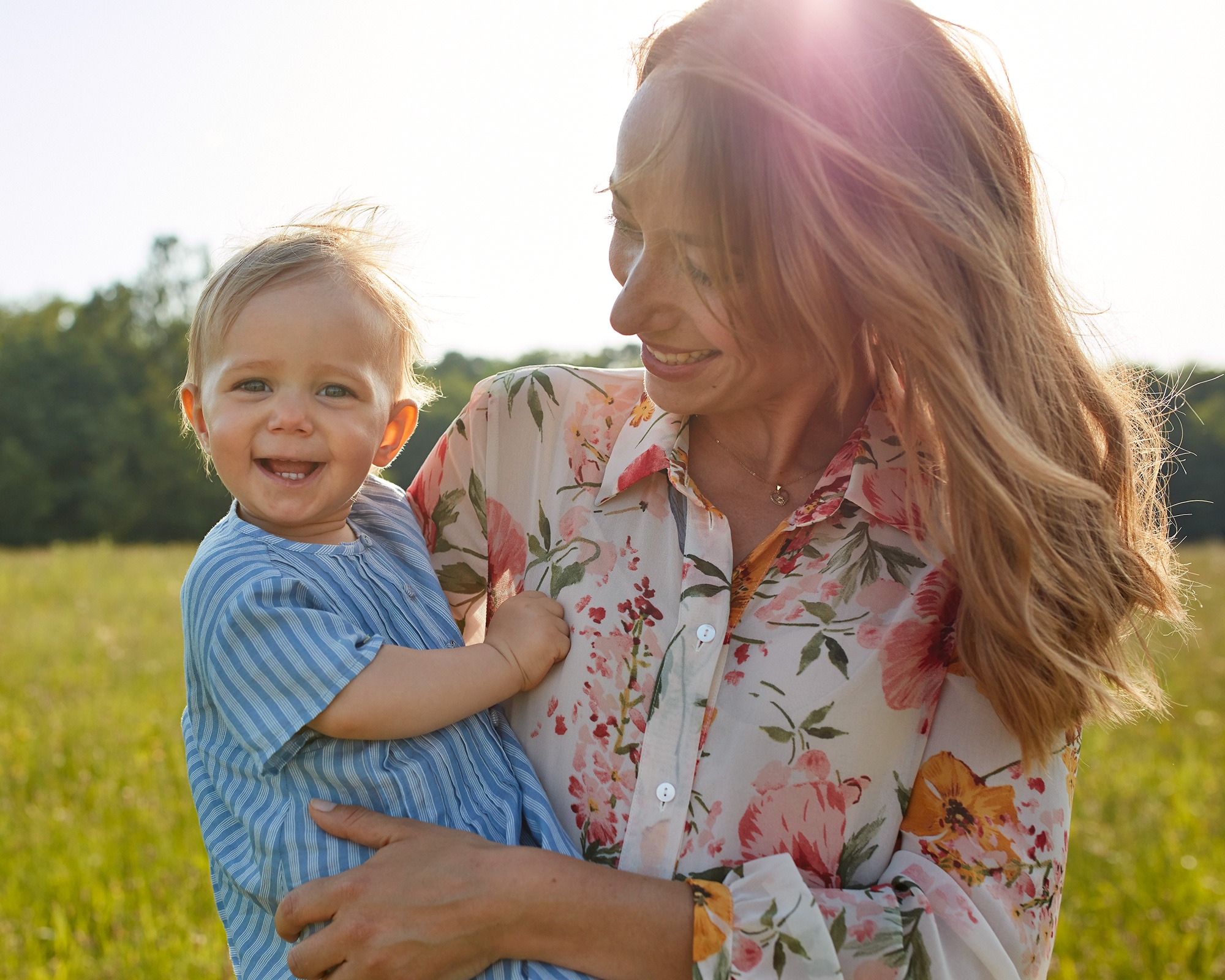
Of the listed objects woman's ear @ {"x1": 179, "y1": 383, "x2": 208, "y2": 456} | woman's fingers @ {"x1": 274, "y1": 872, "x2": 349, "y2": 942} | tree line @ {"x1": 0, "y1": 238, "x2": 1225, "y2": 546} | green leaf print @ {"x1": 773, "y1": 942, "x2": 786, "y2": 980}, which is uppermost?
woman's ear @ {"x1": 179, "y1": 383, "x2": 208, "y2": 456}

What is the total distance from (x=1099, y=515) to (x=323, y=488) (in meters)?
1.34

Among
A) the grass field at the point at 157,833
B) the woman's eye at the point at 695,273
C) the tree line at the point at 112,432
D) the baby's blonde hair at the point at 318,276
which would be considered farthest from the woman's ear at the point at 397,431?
the tree line at the point at 112,432

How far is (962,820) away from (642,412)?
0.90m

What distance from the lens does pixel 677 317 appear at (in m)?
1.63

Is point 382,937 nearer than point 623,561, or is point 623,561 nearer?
point 382,937

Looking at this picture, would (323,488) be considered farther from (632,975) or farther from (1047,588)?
(1047,588)

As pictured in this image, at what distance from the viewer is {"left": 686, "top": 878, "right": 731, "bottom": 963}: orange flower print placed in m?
1.44

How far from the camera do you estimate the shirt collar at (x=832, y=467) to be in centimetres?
169

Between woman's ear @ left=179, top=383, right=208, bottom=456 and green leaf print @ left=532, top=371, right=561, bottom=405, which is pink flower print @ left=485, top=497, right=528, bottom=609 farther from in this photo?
woman's ear @ left=179, top=383, right=208, bottom=456

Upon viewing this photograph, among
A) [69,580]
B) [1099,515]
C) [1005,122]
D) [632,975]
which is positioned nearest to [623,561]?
[632,975]

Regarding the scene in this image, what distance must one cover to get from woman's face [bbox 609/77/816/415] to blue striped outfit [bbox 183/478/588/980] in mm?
630

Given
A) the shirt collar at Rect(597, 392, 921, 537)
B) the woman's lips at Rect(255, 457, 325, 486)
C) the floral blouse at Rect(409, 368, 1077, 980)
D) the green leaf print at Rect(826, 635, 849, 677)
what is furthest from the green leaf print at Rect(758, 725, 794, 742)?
the woman's lips at Rect(255, 457, 325, 486)

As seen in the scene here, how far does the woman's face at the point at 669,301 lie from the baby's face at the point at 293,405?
0.49 metres

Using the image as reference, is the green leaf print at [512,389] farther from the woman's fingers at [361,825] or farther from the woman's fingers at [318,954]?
the woman's fingers at [318,954]
